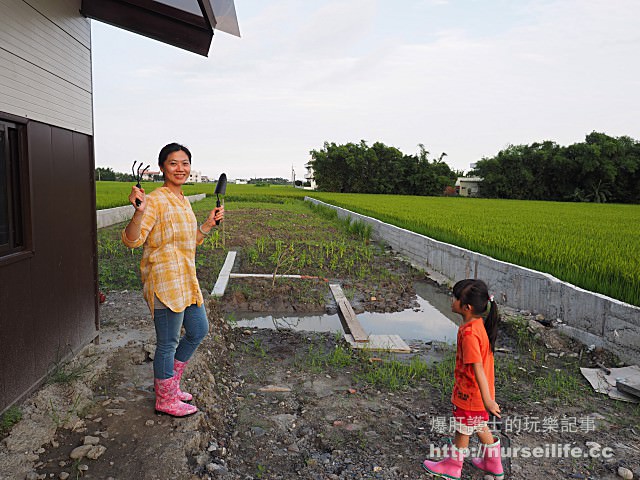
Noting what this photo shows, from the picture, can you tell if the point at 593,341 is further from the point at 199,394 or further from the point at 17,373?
the point at 17,373

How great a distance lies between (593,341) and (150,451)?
4.00 meters

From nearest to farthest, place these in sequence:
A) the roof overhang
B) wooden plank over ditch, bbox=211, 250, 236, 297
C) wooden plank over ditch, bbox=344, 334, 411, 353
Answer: the roof overhang, wooden plank over ditch, bbox=344, 334, 411, 353, wooden plank over ditch, bbox=211, 250, 236, 297

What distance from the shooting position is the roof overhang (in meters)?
3.70

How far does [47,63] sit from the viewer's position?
348 cm

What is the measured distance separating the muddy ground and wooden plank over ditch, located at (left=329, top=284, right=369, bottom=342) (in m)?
0.24

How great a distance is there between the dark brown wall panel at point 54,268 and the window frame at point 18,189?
56mm

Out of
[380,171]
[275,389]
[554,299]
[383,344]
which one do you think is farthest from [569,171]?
[275,389]

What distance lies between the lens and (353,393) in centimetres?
367

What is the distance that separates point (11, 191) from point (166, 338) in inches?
53.6

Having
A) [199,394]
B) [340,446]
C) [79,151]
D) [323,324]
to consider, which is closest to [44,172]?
[79,151]

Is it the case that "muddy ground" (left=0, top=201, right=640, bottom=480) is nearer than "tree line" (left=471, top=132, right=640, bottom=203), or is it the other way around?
"muddy ground" (left=0, top=201, right=640, bottom=480)

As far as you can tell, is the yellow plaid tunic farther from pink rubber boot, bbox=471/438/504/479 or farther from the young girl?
pink rubber boot, bbox=471/438/504/479

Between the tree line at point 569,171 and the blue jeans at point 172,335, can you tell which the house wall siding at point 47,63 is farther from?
the tree line at point 569,171

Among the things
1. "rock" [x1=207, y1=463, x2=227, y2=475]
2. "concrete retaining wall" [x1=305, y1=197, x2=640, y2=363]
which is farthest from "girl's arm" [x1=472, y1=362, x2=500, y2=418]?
"concrete retaining wall" [x1=305, y1=197, x2=640, y2=363]
